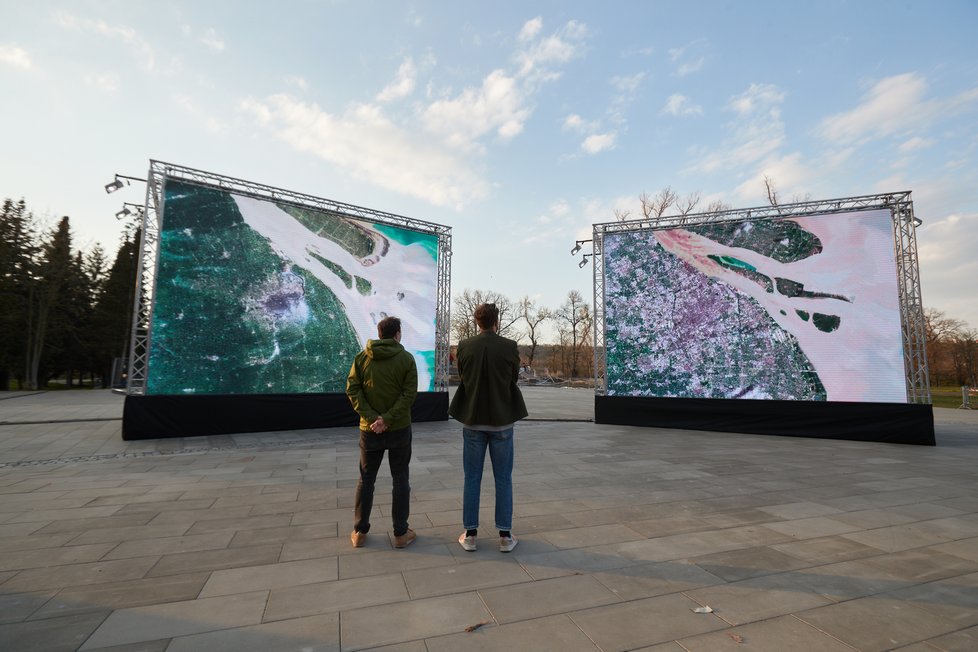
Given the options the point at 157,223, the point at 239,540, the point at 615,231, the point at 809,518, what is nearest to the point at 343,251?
the point at 157,223

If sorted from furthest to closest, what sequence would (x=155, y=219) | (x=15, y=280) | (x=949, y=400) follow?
(x=949, y=400) < (x=15, y=280) < (x=155, y=219)

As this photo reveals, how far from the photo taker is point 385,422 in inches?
141

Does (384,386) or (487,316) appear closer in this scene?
(384,386)

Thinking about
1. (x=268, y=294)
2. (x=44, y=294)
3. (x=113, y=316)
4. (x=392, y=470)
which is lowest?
(x=392, y=470)

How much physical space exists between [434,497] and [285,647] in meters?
2.97

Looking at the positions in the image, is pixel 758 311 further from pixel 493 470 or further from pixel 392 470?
pixel 392 470

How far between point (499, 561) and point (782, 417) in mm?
10413

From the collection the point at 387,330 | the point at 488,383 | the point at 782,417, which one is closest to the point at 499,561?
the point at 488,383

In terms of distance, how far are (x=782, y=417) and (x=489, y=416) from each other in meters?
10.5

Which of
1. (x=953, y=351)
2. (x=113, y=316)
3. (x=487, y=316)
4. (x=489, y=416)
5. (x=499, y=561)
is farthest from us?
(x=953, y=351)

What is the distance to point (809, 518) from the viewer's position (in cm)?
443

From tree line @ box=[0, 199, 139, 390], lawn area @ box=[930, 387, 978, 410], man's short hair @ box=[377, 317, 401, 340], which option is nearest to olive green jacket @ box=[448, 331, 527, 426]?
man's short hair @ box=[377, 317, 401, 340]

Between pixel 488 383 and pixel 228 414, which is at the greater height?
pixel 488 383

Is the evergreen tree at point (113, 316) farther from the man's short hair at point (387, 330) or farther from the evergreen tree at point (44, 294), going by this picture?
the man's short hair at point (387, 330)
